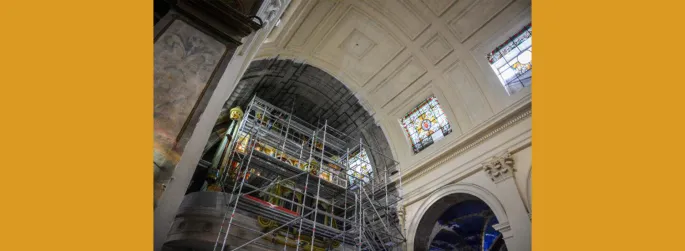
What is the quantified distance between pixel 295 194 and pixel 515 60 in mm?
6607

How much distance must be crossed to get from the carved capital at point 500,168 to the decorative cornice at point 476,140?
2.57 ft

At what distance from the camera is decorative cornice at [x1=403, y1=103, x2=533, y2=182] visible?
26.2 ft

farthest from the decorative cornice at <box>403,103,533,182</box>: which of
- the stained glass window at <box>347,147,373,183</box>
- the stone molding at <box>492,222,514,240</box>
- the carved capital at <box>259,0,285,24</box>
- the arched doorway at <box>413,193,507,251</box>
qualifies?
the carved capital at <box>259,0,285,24</box>

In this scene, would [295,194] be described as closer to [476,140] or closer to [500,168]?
[476,140]

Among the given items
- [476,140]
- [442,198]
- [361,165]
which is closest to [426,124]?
[476,140]

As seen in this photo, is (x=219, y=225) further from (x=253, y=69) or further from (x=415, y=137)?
(x=415, y=137)

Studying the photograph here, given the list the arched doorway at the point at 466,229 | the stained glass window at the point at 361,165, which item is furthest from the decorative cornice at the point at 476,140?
the stained glass window at the point at 361,165

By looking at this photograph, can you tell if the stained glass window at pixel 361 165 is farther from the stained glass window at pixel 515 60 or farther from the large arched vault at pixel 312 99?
the stained glass window at pixel 515 60

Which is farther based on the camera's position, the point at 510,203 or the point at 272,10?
the point at 510,203

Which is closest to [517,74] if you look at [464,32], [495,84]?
[495,84]

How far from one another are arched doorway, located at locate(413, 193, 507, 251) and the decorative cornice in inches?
41.4

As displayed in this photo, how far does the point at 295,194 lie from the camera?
947cm

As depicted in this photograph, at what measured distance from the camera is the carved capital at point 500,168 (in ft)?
24.9

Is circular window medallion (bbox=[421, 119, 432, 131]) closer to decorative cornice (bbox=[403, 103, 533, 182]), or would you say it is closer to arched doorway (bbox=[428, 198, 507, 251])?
decorative cornice (bbox=[403, 103, 533, 182])
